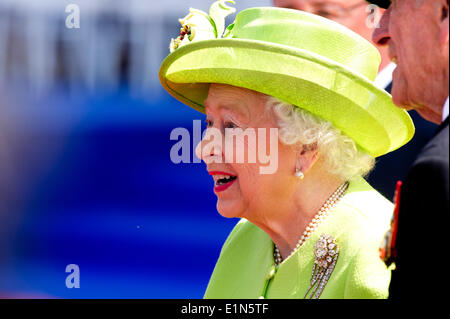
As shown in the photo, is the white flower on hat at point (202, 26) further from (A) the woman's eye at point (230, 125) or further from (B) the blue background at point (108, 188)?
(B) the blue background at point (108, 188)

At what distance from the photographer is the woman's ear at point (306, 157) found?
2463mm

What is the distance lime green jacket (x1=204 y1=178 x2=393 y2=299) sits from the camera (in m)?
2.18

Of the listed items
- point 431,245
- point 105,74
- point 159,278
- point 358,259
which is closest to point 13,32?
point 105,74

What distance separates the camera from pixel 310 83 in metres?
2.32

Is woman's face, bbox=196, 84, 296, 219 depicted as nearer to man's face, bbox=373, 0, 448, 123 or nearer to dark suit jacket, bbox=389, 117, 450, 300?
man's face, bbox=373, 0, 448, 123

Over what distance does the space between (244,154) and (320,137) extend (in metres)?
0.28

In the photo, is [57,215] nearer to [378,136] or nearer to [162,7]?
[162,7]

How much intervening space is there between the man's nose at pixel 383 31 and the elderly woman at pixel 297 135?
34 centimetres

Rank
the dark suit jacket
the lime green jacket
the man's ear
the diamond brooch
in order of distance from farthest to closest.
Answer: the diamond brooch, the lime green jacket, the man's ear, the dark suit jacket

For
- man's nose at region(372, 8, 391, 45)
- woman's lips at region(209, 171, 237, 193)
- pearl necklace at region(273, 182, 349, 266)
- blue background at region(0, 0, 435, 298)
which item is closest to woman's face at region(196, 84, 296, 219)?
woman's lips at region(209, 171, 237, 193)

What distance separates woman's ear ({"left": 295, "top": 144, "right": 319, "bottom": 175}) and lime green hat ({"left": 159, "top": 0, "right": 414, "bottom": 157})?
121mm

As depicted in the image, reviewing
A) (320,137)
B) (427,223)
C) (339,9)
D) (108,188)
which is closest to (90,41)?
(108,188)

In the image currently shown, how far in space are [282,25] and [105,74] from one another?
209 centimetres

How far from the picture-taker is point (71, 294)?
4484 millimetres
